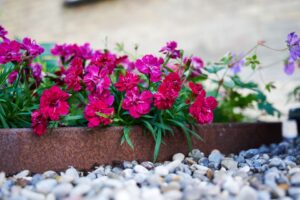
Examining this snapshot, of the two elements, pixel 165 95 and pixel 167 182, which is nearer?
pixel 167 182

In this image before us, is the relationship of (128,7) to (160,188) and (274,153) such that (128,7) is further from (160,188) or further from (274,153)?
(160,188)

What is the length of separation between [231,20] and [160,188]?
301cm

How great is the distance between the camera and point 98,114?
1310 millimetres

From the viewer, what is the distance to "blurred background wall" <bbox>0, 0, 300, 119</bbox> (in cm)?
354

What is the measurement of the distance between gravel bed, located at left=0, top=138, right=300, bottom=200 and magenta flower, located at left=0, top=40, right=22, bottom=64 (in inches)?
15.7

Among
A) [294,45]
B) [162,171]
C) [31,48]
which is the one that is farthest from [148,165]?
[294,45]

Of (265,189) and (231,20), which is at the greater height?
(231,20)

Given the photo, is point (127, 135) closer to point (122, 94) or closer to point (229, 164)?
point (122, 94)

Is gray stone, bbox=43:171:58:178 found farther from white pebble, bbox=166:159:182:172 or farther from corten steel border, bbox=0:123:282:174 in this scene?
white pebble, bbox=166:159:182:172

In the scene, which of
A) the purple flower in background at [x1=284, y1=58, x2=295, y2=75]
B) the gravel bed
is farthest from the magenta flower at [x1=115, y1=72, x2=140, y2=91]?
the purple flower in background at [x1=284, y1=58, x2=295, y2=75]

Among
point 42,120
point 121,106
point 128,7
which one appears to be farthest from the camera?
point 128,7

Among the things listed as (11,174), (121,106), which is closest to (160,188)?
(121,106)

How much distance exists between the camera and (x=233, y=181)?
3.48ft

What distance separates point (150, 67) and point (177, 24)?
285 cm
